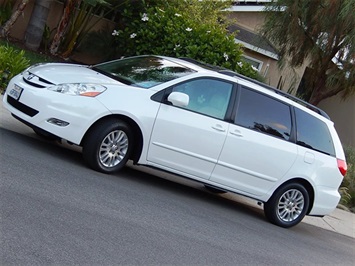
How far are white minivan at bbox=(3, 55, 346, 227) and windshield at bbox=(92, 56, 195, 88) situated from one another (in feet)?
0.05

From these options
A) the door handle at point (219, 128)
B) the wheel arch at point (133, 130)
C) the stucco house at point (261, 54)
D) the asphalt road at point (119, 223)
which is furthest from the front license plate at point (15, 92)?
the stucco house at point (261, 54)

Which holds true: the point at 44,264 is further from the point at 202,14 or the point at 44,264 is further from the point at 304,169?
the point at 202,14

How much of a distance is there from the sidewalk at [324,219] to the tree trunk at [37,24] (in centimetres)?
606

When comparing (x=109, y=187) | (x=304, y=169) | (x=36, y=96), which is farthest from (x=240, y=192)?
(x=36, y=96)

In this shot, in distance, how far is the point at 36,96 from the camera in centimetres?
789

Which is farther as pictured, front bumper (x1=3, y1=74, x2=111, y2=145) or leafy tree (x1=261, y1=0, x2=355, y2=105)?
leafy tree (x1=261, y1=0, x2=355, y2=105)

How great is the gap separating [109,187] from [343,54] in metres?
10.4

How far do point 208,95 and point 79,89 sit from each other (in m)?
1.84

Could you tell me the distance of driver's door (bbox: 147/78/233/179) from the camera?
8.28 meters

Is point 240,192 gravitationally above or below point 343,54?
below

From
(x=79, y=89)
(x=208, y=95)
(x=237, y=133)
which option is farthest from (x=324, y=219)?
(x=79, y=89)

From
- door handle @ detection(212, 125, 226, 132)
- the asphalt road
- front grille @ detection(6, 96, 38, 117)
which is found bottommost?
the asphalt road

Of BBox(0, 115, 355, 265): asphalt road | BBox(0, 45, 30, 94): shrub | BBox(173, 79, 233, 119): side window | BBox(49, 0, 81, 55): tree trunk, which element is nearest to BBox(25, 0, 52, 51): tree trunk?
BBox(49, 0, 81, 55): tree trunk

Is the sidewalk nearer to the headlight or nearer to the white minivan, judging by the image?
the white minivan
